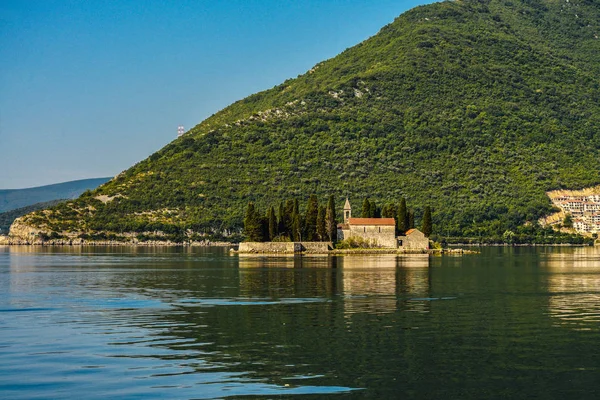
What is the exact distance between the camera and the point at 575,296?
5450 cm

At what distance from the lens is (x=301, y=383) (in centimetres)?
2769

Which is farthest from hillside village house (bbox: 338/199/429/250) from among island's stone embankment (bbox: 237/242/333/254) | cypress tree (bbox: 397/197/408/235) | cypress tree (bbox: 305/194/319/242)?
cypress tree (bbox: 305/194/319/242)

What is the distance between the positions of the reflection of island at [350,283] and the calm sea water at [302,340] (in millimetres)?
196

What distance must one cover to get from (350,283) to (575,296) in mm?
15876

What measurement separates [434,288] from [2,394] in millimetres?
37612

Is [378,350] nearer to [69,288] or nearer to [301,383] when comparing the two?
[301,383]

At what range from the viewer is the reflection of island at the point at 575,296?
42.2 metres

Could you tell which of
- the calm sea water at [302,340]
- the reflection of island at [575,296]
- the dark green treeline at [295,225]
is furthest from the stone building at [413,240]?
the calm sea water at [302,340]

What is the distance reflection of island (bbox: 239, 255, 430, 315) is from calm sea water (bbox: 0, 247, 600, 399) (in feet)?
0.64

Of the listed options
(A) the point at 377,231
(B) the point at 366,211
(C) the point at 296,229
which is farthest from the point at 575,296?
(B) the point at 366,211

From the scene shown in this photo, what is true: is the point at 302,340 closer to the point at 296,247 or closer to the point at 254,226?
the point at 296,247

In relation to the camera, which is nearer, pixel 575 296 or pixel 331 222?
pixel 575 296

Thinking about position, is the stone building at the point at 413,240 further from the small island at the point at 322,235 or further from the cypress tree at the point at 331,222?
the cypress tree at the point at 331,222

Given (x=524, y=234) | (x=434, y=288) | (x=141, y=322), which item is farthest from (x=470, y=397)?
(x=524, y=234)
